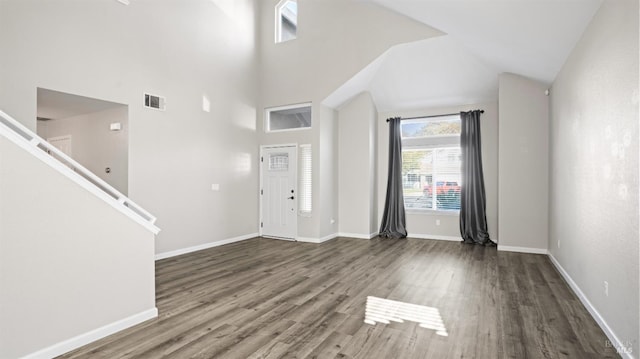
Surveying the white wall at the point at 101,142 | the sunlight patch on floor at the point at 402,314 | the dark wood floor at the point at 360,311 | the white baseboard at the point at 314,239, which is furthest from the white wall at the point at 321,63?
the sunlight patch on floor at the point at 402,314

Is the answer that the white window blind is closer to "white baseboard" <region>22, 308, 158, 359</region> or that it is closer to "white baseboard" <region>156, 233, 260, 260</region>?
"white baseboard" <region>156, 233, 260, 260</region>

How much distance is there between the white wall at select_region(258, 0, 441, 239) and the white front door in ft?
0.78

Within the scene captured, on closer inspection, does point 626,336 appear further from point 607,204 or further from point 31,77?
point 31,77

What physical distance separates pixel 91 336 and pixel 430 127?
686 centimetres

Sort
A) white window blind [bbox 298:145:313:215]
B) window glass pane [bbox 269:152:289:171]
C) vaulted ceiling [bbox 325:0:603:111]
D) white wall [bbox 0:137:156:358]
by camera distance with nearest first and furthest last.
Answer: white wall [bbox 0:137:156:358] → vaulted ceiling [bbox 325:0:603:111] → white window blind [bbox 298:145:313:215] → window glass pane [bbox 269:152:289:171]

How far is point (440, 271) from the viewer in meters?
4.71

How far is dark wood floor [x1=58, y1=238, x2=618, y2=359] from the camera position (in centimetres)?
250

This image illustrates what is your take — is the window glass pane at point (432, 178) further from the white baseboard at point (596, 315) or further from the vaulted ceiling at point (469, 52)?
the white baseboard at point (596, 315)

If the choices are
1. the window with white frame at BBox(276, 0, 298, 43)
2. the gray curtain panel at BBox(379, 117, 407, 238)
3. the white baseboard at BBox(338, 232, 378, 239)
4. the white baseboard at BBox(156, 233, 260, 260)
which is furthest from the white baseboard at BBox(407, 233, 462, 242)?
the window with white frame at BBox(276, 0, 298, 43)

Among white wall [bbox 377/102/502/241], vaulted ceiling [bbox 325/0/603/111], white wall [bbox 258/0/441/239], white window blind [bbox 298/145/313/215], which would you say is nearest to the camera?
vaulted ceiling [bbox 325/0/603/111]

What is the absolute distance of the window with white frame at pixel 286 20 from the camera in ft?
24.8

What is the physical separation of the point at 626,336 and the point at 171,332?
11.0 feet

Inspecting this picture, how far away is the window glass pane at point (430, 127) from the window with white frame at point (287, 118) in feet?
7.39

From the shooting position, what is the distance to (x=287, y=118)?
769 cm
